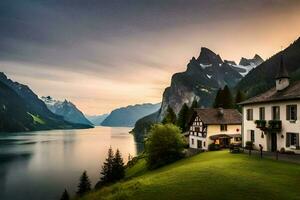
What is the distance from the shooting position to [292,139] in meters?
41.8

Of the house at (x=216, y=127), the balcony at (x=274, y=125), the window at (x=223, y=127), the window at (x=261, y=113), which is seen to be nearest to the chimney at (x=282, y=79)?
the window at (x=261, y=113)

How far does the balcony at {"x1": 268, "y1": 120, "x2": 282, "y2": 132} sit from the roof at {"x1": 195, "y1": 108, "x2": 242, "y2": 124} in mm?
22421

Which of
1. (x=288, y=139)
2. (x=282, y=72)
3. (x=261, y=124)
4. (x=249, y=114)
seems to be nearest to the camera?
(x=288, y=139)

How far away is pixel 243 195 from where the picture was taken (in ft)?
76.9

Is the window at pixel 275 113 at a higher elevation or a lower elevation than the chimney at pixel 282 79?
lower

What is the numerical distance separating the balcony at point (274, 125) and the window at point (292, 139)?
5.02 ft

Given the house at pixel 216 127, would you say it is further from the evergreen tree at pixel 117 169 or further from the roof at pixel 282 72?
the roof at pixel 282 72

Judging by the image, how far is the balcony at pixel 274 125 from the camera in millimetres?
43375

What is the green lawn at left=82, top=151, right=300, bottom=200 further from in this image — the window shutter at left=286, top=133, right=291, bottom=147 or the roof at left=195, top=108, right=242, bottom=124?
the roof at left=195, top=108, right=242, bottom=124

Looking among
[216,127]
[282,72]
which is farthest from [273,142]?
[216,127]

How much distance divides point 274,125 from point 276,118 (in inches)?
58.8

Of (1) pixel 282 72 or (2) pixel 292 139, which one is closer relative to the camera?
(2) pixel 292 139

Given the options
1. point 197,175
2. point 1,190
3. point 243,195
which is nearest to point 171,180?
point 197,175

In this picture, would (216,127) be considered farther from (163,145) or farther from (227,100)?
(227,100)
